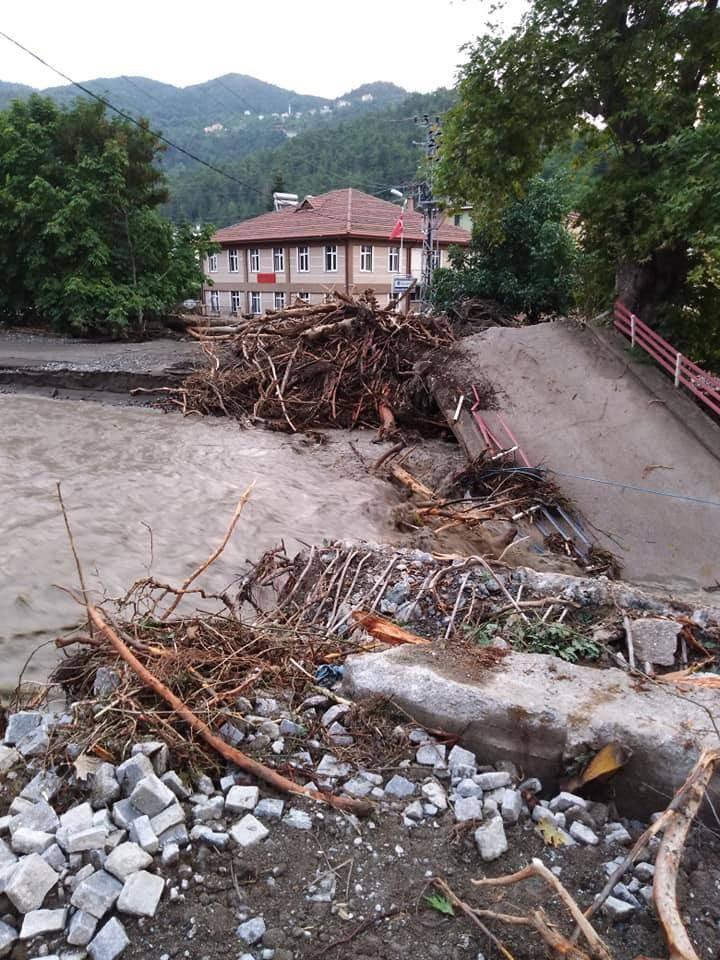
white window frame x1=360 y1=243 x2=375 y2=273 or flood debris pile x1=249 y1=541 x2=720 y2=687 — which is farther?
white window frame x1=360 y1=243 x2=375 y2=273

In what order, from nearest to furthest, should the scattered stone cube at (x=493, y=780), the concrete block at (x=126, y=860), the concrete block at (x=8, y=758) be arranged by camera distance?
the concrete block at (x=126, y=860) < the scattered stone cube at (x=493, y=780) < the concrete block at (x=8, y=758)

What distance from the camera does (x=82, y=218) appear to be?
21953 mm

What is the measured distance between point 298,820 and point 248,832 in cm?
21

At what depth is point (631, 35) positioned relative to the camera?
1073 cm

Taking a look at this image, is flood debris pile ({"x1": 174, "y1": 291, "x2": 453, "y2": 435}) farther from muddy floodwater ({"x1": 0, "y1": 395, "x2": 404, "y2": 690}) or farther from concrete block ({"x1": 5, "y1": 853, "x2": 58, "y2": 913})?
concrete block ({"x1": 5, "y1": 853, "x2": 58, "y2": 913})

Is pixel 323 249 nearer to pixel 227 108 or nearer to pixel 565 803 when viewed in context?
pixel 565 803

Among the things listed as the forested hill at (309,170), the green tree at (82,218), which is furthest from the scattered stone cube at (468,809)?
the forested hill at (309,170)

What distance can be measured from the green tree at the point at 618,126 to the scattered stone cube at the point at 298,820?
8820 millimetres

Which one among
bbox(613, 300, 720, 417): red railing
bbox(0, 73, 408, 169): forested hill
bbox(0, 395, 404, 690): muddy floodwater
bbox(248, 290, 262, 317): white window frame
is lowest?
bbox(0, 395, 404, 690): muddy floodwater

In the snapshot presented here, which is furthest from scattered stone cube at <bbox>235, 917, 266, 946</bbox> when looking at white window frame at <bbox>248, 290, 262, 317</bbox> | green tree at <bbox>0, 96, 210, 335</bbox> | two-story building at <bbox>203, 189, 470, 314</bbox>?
white window frame at <bbox>248, 290, 262, 317</bbox>

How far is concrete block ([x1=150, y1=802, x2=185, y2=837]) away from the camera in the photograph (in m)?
2.83

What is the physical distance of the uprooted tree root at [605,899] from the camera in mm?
2246

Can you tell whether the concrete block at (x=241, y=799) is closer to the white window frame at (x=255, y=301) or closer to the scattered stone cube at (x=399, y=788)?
the scattered stone cube at (x=399, y=788)

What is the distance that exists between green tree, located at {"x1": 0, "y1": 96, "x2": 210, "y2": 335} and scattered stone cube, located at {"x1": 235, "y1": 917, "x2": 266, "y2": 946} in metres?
21.5
